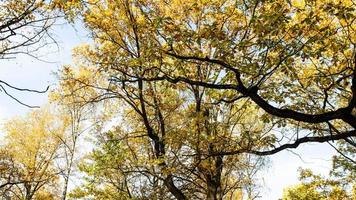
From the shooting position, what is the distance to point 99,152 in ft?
46.0

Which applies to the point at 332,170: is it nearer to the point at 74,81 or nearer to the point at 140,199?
the point at 140,199

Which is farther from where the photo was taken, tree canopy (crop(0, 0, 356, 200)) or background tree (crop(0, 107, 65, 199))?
background tree (crop(0, 107, 65, 199))

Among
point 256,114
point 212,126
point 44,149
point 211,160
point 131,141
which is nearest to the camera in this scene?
point 212,126

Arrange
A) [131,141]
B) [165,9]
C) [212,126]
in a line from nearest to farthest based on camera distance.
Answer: [212,126] → [165,9] → [131,141]

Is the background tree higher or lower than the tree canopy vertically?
higher

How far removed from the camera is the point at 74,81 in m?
15.2

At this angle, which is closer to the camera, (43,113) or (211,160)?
(211,160)

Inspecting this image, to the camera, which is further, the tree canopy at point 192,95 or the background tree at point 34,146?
the background tree at point 34,146

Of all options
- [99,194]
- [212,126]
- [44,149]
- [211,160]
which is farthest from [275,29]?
[44,149]

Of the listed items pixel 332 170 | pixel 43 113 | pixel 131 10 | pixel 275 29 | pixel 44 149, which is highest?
pixel 43 113

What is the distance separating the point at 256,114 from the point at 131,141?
6.00 m

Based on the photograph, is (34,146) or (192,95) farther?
(34,146)

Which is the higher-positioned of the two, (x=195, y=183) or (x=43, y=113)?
(x=43, y=113)

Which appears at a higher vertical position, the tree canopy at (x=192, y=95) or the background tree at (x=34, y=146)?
the background tree at (x=34, y=146)
